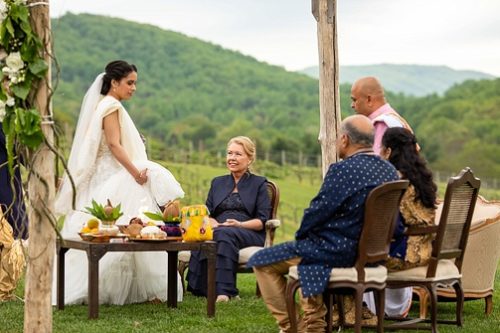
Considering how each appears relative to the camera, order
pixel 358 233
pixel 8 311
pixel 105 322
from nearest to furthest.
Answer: pixel 358 233
pixel 105 322
pixel 8 311

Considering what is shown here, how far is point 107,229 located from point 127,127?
1.29 m

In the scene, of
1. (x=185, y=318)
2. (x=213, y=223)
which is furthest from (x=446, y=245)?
(x=213, y=223)

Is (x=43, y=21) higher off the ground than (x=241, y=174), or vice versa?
(x=43, y=21)

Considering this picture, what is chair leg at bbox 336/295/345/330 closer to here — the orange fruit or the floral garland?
the orange fruit

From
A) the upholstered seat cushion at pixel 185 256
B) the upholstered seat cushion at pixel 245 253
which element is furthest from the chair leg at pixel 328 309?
the upholstered seat cushion at pixel 185 256

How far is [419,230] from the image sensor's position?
6.91 m

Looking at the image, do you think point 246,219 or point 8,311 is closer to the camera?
point 8,311

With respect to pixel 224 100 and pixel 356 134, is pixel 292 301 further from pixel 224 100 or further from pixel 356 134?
pixel 224 100

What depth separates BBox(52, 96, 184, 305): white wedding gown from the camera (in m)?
8.54

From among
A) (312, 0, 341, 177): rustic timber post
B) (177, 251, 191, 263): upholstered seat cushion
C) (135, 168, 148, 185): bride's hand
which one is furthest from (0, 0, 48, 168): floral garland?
(312, 0, 341, 177): rustic timber post

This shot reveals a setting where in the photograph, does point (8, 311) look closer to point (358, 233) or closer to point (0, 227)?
point (0, 227)

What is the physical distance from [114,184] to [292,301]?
2.57 metres

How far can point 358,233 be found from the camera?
20.8 feet

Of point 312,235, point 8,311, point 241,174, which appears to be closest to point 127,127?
point 241,174
